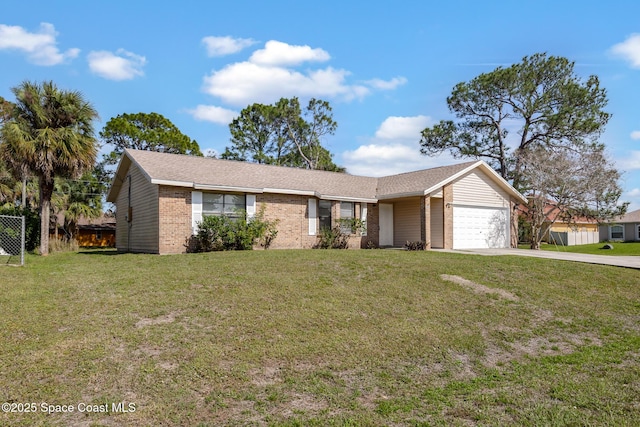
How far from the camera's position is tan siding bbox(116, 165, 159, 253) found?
16.7 m

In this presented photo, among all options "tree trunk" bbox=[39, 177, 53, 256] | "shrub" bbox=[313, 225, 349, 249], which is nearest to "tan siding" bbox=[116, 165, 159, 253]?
"tree trunk" bbox=[39, 177, 53, 256]

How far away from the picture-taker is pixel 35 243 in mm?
20312

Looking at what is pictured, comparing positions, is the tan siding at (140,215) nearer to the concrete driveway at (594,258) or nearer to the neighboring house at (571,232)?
the concrete driveway at (594,258)

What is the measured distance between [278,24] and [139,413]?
11829 mm

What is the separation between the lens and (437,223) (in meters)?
20.8

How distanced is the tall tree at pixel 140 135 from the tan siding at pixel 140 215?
16.7 meters

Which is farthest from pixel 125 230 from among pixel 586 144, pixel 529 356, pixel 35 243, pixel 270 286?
pixel 586 144

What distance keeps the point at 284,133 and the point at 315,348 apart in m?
38.0

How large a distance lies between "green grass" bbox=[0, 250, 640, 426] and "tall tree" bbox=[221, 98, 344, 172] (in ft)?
105

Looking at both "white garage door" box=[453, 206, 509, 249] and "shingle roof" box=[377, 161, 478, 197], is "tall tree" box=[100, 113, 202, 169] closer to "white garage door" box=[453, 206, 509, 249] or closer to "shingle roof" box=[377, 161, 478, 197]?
"shingle roof" box=[377, 161, 478, 197]

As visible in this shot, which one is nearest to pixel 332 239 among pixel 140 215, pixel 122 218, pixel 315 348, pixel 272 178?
pixel 272 178

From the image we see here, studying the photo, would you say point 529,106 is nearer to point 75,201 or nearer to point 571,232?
point 571,232

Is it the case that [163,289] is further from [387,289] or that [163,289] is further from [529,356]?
[529,356]

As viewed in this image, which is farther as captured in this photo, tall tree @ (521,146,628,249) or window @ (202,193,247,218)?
tall tree @ (521,146,628,249)
